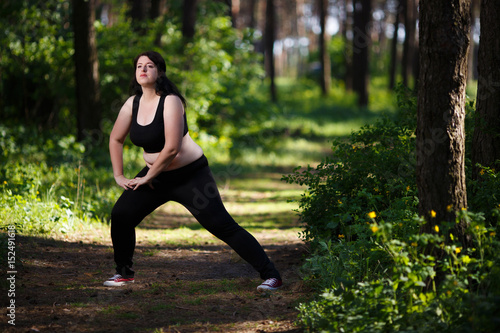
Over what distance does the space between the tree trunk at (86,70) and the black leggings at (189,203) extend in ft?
24.1

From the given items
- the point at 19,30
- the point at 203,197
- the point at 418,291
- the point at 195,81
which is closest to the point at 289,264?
the point at 203,197

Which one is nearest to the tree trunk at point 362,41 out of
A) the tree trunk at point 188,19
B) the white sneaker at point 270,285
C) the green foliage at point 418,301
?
the tree trunk at point 188,19

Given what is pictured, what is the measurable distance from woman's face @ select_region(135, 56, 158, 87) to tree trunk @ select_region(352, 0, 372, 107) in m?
22.4

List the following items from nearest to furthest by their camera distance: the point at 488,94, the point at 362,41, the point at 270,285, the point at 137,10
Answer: the point at 270,285, the point at 488,94, the point at 137,10, the point at 362,41

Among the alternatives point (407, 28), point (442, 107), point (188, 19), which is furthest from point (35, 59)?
point (407, 28)

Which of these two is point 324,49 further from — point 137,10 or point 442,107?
point 442,107

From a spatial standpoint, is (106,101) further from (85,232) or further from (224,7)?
(85,232)

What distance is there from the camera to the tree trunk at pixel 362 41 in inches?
1029

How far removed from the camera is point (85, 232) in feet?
23.3

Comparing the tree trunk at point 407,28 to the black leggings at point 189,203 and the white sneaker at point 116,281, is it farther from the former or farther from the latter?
the white sneaker at point 116,281

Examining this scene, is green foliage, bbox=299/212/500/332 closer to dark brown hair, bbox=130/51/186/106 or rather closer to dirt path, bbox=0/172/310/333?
dirt path, bbox=0/172/310/333

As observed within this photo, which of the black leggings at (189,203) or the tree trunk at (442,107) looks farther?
the black leggings at (189,203)

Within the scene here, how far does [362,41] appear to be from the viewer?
25859mm

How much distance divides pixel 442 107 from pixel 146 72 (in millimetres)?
2398
